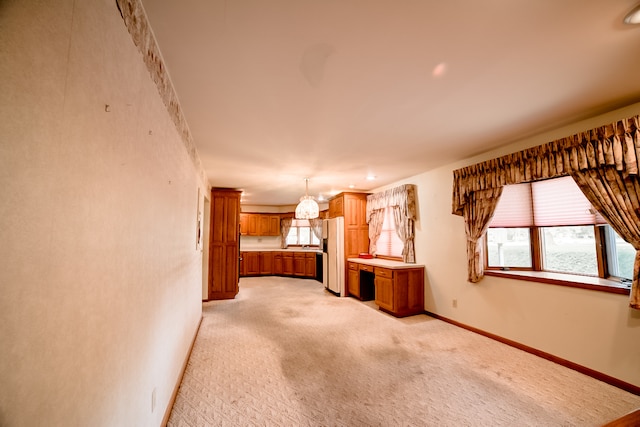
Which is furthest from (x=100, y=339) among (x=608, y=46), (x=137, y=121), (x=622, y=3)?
(x=608, y=46)

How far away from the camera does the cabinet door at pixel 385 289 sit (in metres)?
4.24

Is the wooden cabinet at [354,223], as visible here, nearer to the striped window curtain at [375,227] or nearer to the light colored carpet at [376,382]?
the striped window curtain at [375,227]

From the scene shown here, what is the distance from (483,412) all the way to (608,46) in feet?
8.72

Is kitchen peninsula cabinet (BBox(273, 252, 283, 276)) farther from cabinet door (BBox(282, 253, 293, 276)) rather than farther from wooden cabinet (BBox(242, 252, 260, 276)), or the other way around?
wooden cabinet (BBox(242, 252, 260, 276))

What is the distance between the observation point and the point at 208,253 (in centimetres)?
525

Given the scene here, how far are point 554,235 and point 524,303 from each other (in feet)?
3.04

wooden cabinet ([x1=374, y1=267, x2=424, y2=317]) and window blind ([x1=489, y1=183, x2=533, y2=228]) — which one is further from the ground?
window blind ([x1=489, y1=183, x2=533, y2=228])

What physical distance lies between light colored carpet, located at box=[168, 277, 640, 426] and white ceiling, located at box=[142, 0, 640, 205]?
249 cm

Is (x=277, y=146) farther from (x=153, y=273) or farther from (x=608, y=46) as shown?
(x=608, y=46)

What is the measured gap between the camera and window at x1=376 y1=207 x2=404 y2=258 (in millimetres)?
5269

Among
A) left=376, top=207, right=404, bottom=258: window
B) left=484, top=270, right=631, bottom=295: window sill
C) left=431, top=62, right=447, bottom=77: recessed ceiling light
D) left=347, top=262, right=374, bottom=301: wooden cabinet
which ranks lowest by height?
left=347, top=262, right=374, bottom=301: wooden cabinet

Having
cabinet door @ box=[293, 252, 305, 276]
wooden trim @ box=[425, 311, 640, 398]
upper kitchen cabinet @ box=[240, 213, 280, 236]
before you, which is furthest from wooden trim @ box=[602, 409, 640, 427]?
upper kitchen cabinet @ box=[240, 213, 280, 236]

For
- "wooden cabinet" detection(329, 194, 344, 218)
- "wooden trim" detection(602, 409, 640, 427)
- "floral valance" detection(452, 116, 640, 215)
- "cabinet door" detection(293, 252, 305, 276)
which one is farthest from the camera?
"cabinet door" detection(293, 252, 305, 276)

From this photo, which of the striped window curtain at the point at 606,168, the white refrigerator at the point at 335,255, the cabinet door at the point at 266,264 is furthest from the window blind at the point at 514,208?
the cabinet door at the point at 266,264
